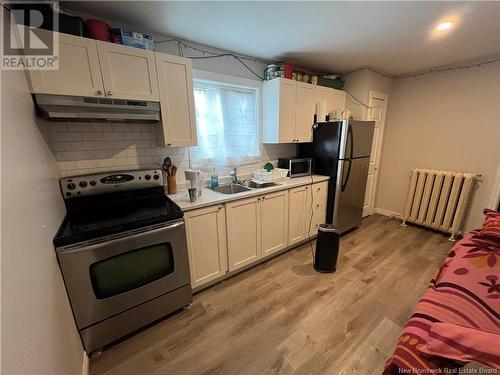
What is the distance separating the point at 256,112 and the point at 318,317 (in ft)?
7.75

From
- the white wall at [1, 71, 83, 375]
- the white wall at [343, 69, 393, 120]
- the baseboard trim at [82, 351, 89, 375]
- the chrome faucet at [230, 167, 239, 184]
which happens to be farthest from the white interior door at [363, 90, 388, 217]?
the baseboard trim at [82, 351, 89, 375]

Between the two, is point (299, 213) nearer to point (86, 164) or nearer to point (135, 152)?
point (135, 152)

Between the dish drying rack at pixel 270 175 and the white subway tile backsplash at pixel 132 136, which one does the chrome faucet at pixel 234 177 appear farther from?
the white subway tile backsplash at pixel 132 136

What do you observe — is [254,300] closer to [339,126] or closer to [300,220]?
[300,220]

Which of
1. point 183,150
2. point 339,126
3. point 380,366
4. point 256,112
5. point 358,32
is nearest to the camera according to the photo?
point 380,366

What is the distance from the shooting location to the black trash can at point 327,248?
2166 mm

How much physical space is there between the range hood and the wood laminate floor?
1.67 metres

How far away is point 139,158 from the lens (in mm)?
2008

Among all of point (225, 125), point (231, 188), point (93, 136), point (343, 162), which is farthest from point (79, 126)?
point (343, 162)

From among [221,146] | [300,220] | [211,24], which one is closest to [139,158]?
[221,146]

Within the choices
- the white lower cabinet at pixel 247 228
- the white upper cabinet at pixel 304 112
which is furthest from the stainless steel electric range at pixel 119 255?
the white upper cabinet at pixel 304 112

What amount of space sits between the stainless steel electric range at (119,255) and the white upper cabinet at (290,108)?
160 cm

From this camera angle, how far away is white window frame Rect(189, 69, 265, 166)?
2.21 meters

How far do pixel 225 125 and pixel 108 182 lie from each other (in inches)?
54.8
